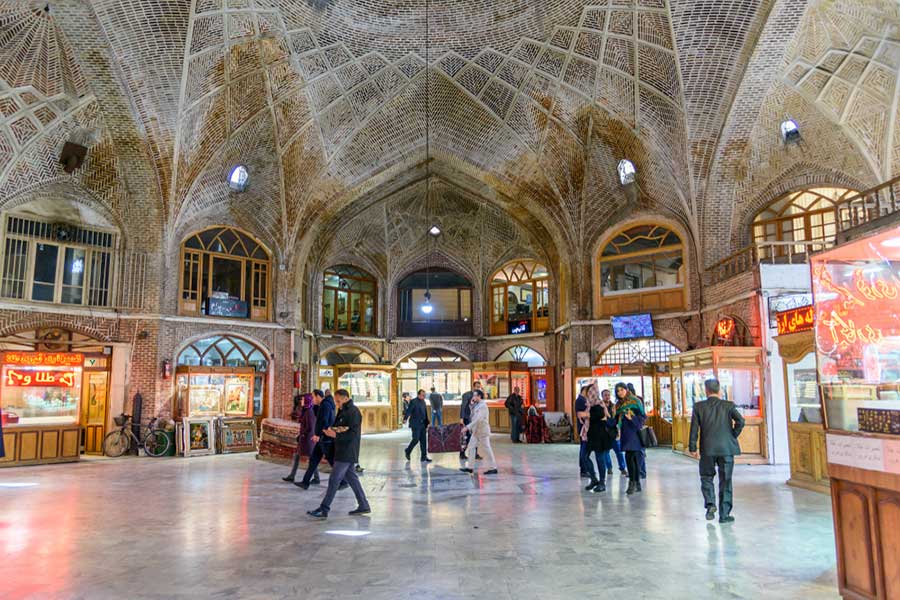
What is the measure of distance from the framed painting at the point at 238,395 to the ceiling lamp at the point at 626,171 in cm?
1215

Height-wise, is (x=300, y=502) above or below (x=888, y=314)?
below

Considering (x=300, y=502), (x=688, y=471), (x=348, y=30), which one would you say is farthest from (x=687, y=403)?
(x=348, y=30)

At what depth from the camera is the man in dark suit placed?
7004 mm

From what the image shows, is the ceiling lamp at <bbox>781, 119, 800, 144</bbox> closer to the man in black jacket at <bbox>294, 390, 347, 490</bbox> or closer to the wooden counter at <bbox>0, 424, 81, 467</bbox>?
the man in black jacket at <bbox>294, 390, 347, 490</bbox>

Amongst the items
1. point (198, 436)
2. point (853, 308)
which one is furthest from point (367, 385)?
point (853, 308)

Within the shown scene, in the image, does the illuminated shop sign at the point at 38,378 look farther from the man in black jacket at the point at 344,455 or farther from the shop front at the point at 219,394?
the man in black jacket at the point at 344,455

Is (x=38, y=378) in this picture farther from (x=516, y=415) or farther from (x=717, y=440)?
(x=717, y=440)

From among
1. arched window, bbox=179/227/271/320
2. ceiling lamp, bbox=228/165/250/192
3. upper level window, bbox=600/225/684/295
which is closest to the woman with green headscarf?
upper level window, bbox=600/225/684/295

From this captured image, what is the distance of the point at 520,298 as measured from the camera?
24.8 metres

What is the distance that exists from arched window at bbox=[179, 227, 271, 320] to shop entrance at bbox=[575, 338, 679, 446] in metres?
10.1

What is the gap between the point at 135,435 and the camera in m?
16.0

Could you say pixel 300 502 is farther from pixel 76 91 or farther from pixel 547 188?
pixel 547 188

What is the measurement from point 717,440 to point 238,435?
12.8m

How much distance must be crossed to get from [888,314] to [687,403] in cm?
1064
